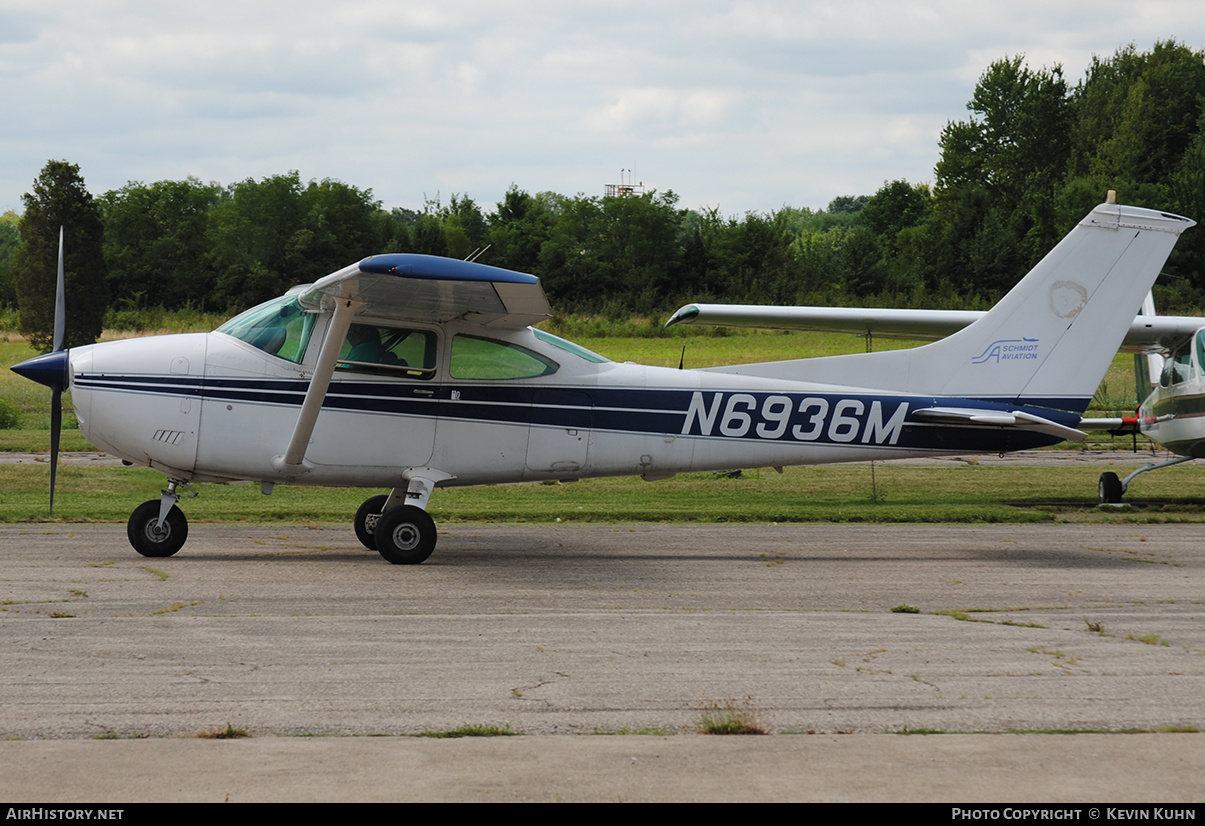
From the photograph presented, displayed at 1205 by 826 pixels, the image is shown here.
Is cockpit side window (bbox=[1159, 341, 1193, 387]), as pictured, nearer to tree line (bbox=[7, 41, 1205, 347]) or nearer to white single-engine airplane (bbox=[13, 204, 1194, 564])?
white single-engine airplane (bbox=[13, 204, 1194, 564])

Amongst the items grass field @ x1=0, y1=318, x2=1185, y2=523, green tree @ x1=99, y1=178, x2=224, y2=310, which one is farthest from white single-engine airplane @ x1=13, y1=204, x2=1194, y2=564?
green tree @ x1=99, y1=178, x2=224, y2=310

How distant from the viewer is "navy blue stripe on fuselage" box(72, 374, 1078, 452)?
10742 millimetres

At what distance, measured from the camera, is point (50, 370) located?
10.3 metres

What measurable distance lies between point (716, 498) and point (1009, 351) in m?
6.53

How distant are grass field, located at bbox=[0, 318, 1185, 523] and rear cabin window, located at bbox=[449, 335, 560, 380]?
12.9 ft

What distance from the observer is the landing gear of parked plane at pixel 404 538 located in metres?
10.5

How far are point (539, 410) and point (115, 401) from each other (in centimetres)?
385

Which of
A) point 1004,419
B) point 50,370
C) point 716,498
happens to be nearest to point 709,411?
point 1004,419

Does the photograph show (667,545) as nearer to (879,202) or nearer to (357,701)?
(357,701)

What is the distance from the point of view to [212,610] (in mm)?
8000

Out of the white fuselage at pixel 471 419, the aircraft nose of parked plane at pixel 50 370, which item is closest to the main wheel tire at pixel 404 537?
the white fuselage at pixel 471 419

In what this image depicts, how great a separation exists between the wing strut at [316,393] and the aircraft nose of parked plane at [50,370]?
80.2 inches

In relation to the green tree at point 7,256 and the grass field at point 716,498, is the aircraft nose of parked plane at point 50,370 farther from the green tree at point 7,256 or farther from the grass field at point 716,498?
the green tree at point 7,256
